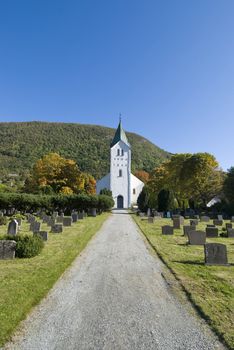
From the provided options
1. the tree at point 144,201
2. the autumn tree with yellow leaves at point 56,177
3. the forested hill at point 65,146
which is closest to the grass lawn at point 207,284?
the tree at point 144,201

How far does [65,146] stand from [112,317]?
124530mm

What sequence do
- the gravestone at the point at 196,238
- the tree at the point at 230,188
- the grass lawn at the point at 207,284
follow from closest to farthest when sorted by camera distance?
the grass lawn at the point at 207,284 < the gravestone at the point at 196,238 < the tree at the point at 230,188

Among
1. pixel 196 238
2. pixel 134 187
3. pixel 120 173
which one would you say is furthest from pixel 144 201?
pixel 196 238

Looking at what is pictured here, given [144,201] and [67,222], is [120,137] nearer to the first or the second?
[144,201]

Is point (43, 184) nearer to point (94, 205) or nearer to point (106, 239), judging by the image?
point (94, 205)

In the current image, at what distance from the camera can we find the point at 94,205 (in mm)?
40625

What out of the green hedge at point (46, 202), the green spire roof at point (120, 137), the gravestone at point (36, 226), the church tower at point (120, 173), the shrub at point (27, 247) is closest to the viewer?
the shrub at point (27, 247)

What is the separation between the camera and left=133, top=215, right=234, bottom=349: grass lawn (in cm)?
585

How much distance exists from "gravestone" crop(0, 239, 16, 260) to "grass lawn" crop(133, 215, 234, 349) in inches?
226

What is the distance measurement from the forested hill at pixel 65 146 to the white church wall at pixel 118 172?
111 ft

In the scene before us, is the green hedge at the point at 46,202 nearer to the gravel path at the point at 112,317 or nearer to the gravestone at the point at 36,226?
the gravestone at the point at 36,226

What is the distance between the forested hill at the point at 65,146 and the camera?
4235 inches

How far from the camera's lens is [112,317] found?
19.8 feet

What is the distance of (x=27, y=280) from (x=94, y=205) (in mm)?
32180
